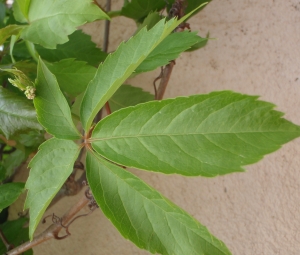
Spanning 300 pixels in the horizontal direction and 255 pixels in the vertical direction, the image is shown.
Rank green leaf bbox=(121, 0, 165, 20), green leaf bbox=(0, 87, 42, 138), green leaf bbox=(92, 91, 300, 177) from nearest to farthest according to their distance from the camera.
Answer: green leaf bbox=(92, 91, 300, 177) → green leaf bbox=(0, 87, 42, 138) → green leaf bbox=(121, 0, 165, 20)

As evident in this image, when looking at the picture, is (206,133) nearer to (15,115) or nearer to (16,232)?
(15,115)

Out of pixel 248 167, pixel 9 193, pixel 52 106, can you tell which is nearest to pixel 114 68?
pixel 52 106

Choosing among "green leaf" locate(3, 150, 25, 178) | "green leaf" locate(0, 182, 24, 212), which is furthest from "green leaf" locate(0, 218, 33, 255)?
"green leaf" locate(0, 182, 24, 212)

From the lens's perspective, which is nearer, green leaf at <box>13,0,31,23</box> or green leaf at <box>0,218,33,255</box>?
green leaf at <box>13,0,31,23</box>

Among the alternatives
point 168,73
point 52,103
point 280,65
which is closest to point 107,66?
point 52,103

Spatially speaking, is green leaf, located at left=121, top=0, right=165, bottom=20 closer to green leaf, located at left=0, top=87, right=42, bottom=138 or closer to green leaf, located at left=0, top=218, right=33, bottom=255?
green leaf, located at left=0, top=87, right=42, bottom=138

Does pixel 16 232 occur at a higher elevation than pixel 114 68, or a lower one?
lower

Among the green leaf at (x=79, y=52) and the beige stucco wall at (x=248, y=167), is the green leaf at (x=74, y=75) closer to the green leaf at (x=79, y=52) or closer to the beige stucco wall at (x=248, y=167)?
the green leaf at (x=79, y=52)
